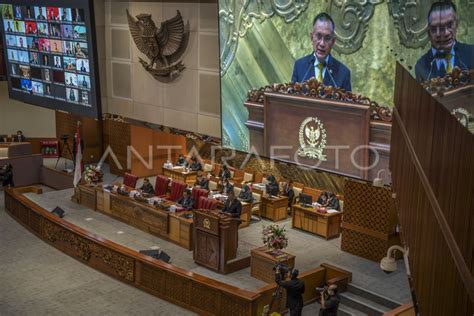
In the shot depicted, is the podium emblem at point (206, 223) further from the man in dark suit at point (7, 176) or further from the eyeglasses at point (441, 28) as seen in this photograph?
the man in dark suit at point (7, 176)

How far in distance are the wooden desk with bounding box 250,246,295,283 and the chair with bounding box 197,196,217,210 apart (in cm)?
213

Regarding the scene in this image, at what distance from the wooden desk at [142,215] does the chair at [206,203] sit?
0.34m

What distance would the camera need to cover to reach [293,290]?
8.84 m

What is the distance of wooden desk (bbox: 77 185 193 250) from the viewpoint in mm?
12816

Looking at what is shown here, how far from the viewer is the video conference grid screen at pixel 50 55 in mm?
14547

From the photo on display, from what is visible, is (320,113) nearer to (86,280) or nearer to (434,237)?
(86,280)

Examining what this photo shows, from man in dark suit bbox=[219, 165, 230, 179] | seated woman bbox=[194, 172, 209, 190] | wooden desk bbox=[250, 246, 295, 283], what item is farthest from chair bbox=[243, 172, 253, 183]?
wooden desk bbox=[250, 246, 295, 283]

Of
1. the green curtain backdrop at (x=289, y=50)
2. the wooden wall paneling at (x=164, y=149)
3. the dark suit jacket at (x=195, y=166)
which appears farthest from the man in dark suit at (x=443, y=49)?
the wooden wall paneling at (x=164, y=149)

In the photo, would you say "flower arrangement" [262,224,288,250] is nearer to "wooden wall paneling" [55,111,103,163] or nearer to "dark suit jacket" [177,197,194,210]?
"dark suit jacket" [177,197,194,210]

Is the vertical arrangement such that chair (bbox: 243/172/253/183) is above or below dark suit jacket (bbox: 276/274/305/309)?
below

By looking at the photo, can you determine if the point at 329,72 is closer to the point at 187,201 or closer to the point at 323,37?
the point at 323,37

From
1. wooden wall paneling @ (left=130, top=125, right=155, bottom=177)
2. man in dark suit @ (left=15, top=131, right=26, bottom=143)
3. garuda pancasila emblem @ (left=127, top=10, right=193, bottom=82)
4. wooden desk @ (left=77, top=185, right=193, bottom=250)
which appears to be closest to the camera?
wooden desk @ (left=77, top=185, right=193, bottom=250)

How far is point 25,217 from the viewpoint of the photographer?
14.5 m

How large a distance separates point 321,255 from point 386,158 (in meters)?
3.09
